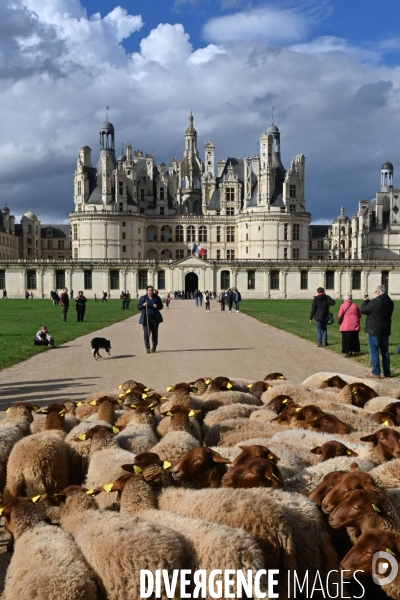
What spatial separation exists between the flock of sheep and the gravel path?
5217mm

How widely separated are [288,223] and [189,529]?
86.0 meters

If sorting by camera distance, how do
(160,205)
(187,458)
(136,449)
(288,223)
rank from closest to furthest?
1. (187,458)
2. (136,449)
3. (288,223)
4. (160,205)

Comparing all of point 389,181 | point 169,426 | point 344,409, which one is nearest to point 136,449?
point 169,426

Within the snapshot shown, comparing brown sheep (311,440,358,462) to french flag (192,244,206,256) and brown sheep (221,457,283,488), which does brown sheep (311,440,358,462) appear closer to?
brown sheep (221,457,283,488)

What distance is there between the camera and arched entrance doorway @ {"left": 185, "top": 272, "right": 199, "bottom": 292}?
81875 mm

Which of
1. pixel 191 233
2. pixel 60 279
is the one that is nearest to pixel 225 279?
pixel 191 233

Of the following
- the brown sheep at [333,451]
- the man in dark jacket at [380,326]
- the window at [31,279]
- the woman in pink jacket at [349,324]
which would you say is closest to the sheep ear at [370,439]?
the brown sheep at [333,451]

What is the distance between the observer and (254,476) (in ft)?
15.6

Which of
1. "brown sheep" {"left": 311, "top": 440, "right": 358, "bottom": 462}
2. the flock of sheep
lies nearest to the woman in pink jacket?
the flock of sheep

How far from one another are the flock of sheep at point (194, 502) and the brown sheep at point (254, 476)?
12 mm

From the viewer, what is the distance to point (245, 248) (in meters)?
91.2

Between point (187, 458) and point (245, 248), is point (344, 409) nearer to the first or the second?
point (187, 458)

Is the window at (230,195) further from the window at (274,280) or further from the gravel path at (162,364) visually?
the gravel path at (162,364)

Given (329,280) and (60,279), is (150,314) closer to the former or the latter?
(60,279)
